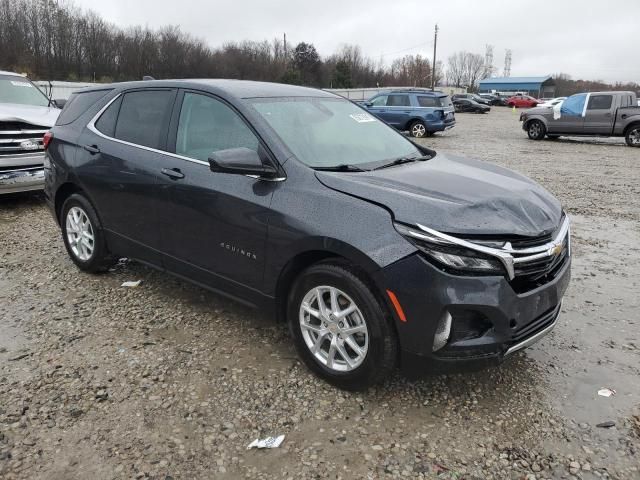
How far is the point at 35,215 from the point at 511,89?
316 ft

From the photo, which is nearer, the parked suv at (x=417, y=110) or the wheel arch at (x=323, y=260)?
the wheel arch at (x=323, y=260)

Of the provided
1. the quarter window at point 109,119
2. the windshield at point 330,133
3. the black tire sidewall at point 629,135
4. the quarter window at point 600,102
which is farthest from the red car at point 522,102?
the quarter window at point 109,119

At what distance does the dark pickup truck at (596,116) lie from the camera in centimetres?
1622

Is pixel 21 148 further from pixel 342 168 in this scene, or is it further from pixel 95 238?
pixel 342 168

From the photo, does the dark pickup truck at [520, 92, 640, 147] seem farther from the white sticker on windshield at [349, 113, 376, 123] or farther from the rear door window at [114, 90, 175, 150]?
the rear door window at [114, 90, 175, 150]

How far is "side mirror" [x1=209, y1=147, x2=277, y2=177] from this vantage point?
311 cm

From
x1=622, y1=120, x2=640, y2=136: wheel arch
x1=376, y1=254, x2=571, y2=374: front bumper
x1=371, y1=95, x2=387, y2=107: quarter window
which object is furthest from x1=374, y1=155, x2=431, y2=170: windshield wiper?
x1=371, y1=95, x2=387, y2=107: quarter window

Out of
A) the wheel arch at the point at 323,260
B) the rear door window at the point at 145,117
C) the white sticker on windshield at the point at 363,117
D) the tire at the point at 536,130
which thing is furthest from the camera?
the tire at the point at 536,130

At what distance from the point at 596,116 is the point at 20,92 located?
16147 mm

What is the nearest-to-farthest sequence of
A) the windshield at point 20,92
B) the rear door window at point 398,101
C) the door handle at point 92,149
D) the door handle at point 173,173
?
the door handle at point 173,173 → the door handle at point 92,149 → the windshield at point 20,92 → the rear door window at point 398,101

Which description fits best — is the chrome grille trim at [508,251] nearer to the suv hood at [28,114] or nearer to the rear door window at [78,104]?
the rear door window at [78,104]

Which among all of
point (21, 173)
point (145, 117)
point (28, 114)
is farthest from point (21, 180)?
point (145, 117)

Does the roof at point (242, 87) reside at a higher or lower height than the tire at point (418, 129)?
higher

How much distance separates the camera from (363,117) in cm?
416
